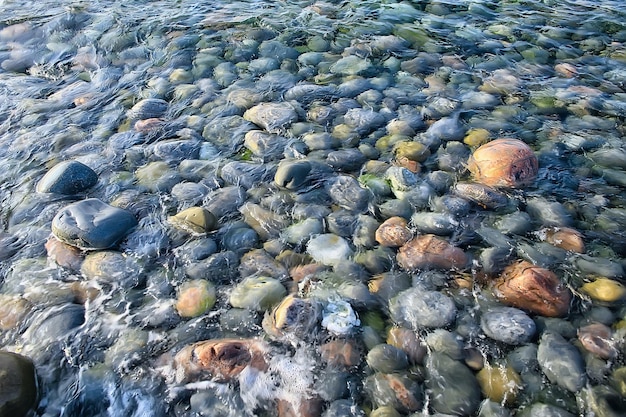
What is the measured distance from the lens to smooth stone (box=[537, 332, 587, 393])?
6.30 feet

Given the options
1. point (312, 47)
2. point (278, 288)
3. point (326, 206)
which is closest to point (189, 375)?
point (278, 288)

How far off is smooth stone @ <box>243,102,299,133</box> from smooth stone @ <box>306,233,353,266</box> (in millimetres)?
1137

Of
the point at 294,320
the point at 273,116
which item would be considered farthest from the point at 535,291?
the point at 273,116

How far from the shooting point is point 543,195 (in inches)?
112

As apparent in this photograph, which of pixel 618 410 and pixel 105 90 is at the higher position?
pixel 105 90

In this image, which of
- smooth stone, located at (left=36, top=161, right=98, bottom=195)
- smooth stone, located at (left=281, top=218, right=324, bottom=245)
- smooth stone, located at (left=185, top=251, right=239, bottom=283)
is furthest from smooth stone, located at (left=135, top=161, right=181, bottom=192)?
smooth stone, located at (left=281, top=218, right=324, bottom=245)

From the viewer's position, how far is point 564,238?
255 cm

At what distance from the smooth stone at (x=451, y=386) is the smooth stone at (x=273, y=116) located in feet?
6.57

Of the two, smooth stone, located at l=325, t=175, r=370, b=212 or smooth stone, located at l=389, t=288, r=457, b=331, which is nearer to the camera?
smooth stone, located at l=389, t=288, r=457, b=331

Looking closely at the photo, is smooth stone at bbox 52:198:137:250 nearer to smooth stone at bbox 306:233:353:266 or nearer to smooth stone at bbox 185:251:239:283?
smooth stone at bbox 185:251:239:283

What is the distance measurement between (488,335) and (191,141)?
2239 millimetres

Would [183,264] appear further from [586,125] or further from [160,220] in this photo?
[586,125]

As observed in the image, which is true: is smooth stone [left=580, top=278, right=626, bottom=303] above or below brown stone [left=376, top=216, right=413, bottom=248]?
below

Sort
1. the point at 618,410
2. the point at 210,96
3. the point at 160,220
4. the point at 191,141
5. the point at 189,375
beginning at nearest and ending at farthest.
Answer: the point at 618,410, the point at 189,375, the point at 160,220, the point at 191,141, the point at 210,96
